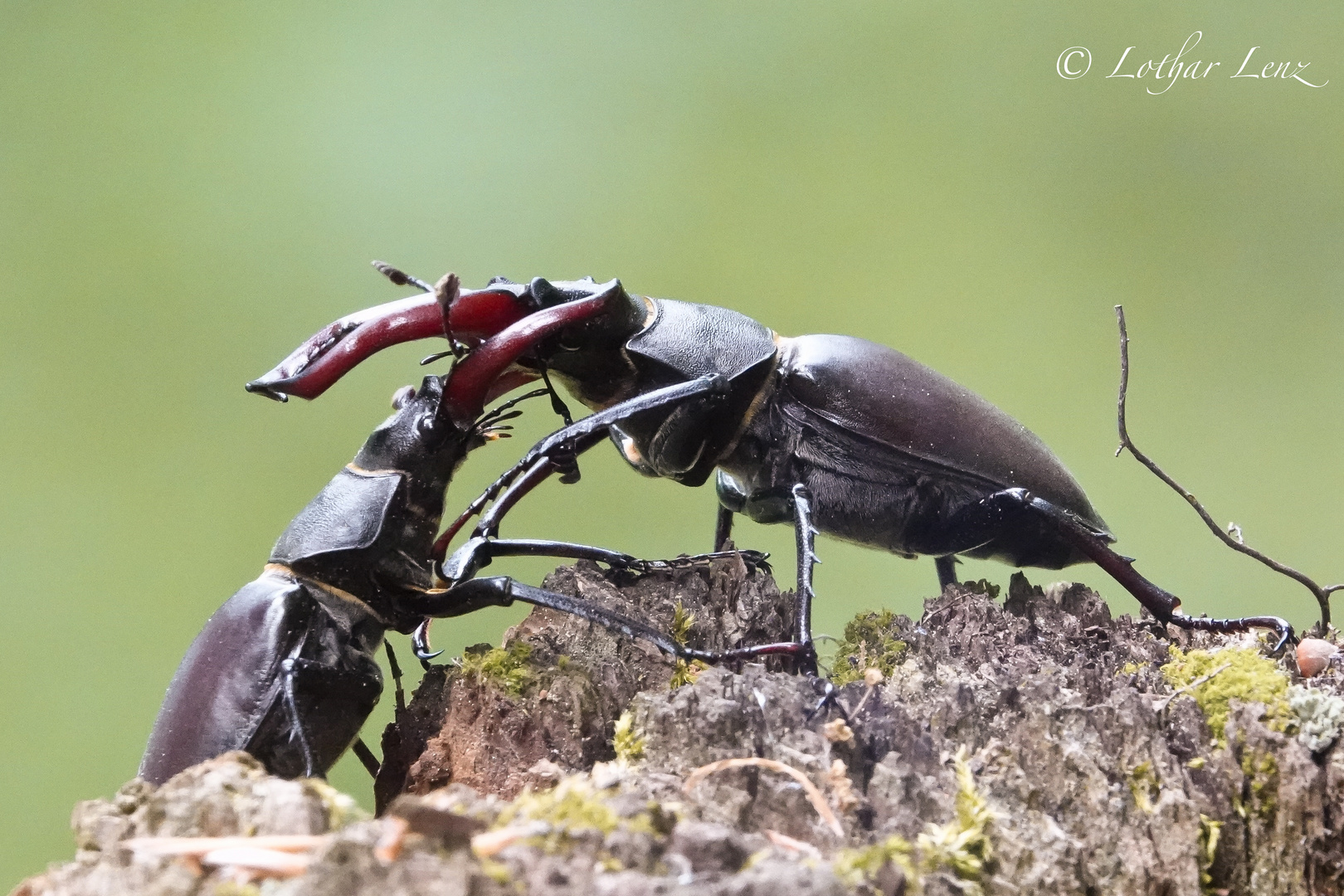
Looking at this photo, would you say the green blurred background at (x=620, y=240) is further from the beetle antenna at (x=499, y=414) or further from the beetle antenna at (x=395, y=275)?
the beetle antenna at (x=395, y=275)

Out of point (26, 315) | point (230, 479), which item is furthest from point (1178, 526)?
point (26, 315)

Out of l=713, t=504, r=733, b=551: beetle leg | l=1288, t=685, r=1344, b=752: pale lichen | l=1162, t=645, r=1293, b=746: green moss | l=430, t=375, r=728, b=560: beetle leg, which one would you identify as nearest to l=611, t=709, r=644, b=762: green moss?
l=430, t=375, r=728, b=560: beetle leg

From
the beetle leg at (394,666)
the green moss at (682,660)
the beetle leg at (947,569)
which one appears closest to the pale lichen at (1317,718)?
the green moss at (682,660)

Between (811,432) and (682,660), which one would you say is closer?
(682,660)

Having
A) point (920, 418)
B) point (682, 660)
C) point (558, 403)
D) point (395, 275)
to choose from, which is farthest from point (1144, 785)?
point (395, 275)

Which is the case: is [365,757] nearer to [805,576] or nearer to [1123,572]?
[805,576]

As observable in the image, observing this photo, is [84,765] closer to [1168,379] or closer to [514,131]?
[514,131]

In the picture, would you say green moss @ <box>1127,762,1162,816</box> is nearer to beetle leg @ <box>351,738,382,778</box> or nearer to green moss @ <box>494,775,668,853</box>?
green moss @ <box>494,775,668,853</box>

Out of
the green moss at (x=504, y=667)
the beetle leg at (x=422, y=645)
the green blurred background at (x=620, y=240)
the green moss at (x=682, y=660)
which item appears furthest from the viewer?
the green blurred background at (x=620, y=240)
